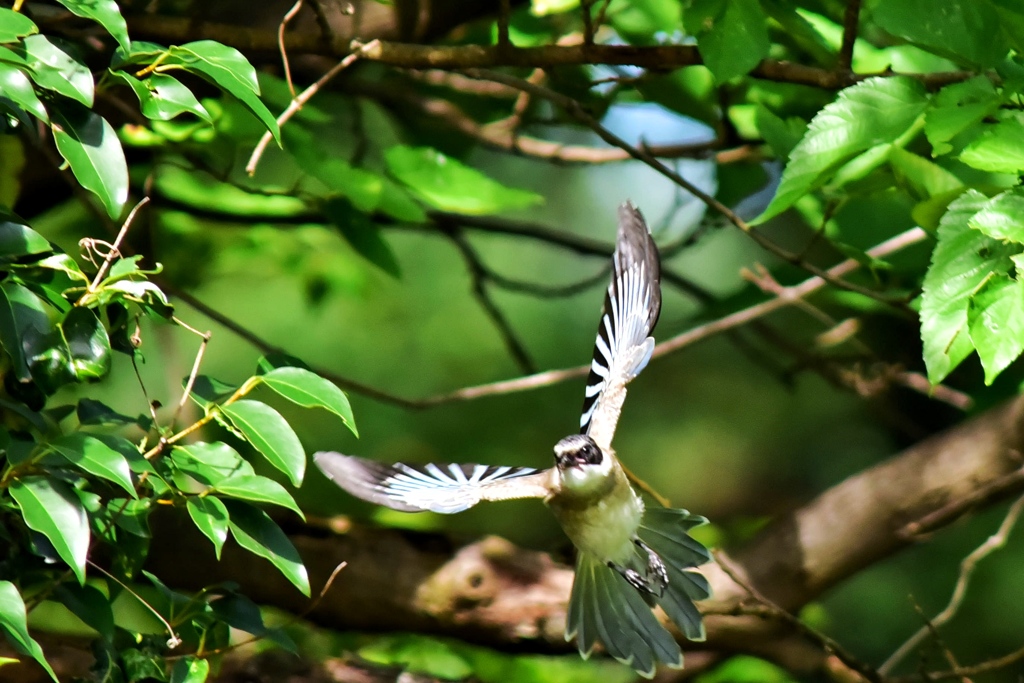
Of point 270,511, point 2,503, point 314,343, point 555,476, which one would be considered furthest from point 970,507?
point 314,343

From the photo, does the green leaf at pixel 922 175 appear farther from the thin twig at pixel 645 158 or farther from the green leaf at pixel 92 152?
the green leaf at pixel 92 152

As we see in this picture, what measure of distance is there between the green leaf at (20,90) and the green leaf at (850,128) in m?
0.86

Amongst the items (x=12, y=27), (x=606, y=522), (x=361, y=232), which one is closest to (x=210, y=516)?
(x=12, y=27)

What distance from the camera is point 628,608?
5.80 ft

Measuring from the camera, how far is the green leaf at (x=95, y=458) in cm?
100

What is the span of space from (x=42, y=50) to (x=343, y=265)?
5.81ft

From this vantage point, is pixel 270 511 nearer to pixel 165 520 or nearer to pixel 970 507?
pixel 165 520

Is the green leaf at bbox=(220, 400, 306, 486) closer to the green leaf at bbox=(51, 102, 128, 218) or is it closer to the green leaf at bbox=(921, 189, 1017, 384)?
the green leaf at bbox=(51, 102, 128, 218)

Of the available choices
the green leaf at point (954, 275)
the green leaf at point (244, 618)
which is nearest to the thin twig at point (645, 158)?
the green leaf at point (954, 275)

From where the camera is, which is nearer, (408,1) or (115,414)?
(115,414)

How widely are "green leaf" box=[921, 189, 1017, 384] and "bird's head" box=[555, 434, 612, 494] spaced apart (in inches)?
20.0

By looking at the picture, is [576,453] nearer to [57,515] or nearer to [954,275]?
[954,275]

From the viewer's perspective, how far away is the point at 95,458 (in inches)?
40.1

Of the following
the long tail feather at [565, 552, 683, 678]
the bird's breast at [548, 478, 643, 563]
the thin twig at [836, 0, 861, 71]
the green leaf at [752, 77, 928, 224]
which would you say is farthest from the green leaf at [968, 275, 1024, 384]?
the long tail feather at [565, 552, 683, 678]
